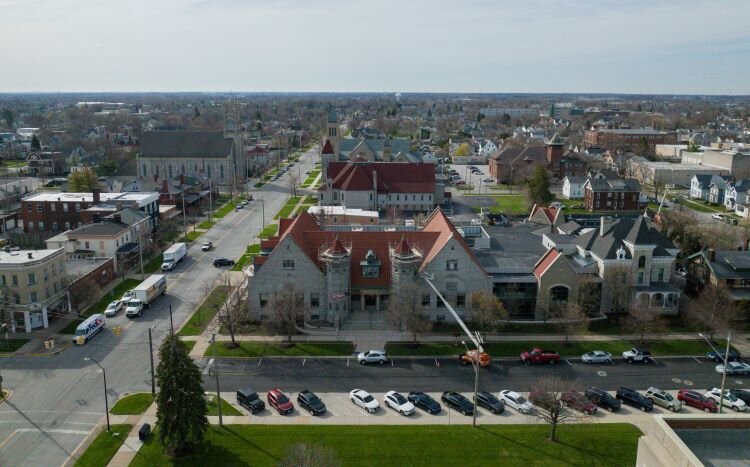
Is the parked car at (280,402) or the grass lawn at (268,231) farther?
the grass lawn at (268,231)

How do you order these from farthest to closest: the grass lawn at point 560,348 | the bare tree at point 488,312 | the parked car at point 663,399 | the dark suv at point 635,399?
the bare tree at point 488,312, the grass lawn at point 560,348, the parked car at point 663,399, the dark suv at point 635,399

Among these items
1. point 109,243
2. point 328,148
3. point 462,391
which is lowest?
point 462,391

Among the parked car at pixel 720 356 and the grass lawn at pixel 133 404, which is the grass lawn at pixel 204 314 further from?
the parked car at pixel 720 356

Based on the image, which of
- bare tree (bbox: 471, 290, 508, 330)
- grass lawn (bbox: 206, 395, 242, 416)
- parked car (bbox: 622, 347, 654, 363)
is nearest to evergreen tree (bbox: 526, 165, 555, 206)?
bare tree (bbox: 471, 290, 508, 330)

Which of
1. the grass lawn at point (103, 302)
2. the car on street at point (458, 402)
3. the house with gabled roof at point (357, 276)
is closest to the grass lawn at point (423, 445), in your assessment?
the car on street at point (458, 402)

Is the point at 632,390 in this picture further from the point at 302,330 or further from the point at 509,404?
the point at 302,330

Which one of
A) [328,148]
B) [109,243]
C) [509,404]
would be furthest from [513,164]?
[509,404]
